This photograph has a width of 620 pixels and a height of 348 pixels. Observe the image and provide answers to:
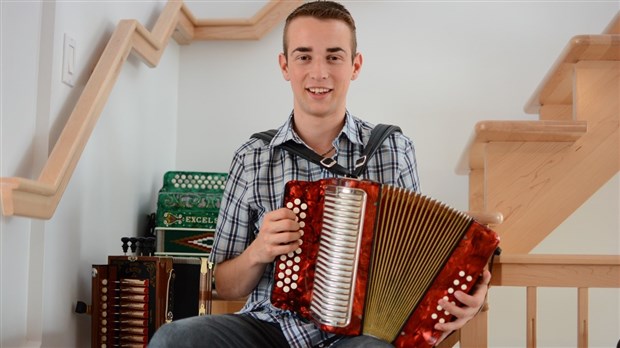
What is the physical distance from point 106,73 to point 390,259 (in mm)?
1033

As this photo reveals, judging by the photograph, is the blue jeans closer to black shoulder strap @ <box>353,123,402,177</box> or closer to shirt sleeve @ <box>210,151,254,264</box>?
shirt sleeve @ <box>210,151,254,264</box>

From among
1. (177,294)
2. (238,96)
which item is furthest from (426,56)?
(177,294)

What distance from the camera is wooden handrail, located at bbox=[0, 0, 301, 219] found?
5.74ft

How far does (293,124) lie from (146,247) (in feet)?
2.29

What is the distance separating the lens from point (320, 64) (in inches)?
74.3

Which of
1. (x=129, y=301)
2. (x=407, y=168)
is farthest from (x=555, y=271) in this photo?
(x=129, y=301)

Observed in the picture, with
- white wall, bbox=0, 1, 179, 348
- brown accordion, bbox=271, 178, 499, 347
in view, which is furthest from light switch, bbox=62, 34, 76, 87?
brown accordion, bbox=271, 178, 499, 347

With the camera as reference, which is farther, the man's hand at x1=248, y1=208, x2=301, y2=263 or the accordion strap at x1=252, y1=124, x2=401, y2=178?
the accordion strap at x1=252, y1=124, x2=401, y2=178

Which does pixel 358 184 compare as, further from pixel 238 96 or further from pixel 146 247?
pixel 238 96

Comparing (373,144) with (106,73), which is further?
(106,73)

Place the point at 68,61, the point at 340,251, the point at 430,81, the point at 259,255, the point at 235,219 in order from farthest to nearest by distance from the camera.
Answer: the point at 430,81 < the point at 68,61 < the point at 235,219 < the point at 259,255 < the point at 340,251

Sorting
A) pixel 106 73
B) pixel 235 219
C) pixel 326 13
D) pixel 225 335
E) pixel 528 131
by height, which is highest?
pixel 326 13

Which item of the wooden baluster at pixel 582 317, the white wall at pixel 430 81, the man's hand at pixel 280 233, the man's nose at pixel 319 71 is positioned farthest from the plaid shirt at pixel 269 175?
the white wall at pixel 430 81

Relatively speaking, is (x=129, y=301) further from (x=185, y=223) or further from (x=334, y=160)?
(x=334, y=160)
